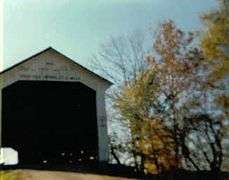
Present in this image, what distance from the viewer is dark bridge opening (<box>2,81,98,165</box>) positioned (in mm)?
32719

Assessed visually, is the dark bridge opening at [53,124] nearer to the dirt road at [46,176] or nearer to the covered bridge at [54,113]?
the covered bridge at [54,113]

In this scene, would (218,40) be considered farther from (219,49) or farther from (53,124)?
(53,124)

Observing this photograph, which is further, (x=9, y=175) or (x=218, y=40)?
(x=218, y=40)

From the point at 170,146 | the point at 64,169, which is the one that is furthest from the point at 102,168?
the point at 170,146

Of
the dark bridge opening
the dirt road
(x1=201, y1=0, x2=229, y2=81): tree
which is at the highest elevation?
(x1=201, y1=0, x2=229, y2=81): tree

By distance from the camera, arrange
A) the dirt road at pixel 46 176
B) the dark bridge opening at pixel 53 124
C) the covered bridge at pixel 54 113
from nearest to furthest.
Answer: the dirt road at pixel 46 176 < the covered bridge at pixel 54 113 < the dark bridge opening at pixel 53 124

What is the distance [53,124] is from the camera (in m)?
33.6

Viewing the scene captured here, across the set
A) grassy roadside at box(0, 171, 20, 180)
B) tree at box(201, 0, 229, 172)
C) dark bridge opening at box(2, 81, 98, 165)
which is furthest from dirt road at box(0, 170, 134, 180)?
tree at box(201, 0, 229, 172)

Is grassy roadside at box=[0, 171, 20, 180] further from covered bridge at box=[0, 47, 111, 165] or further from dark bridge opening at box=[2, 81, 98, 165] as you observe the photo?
dark bridge opening at box=[2, 81, 98, 165]

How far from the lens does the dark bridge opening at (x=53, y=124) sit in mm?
32719

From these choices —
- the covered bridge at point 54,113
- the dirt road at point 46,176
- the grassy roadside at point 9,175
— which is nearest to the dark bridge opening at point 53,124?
the covered bridge at point 54,113

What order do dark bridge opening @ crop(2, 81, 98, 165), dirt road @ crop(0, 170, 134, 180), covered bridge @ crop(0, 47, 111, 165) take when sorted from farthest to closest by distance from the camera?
1. dark bridge opening @ crop(2, 81, 98, 165)
2. covered bridge @ crop(0, 47, 111, 165)
3. dirt road @ crop(0, 170, 134, 180)

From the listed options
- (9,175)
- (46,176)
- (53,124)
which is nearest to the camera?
(46,176)

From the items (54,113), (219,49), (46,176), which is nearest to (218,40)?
(219,49)
